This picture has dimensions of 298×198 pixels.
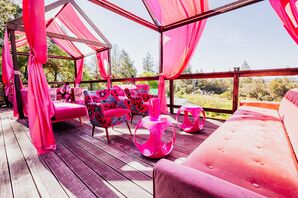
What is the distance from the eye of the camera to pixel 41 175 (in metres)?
1.40

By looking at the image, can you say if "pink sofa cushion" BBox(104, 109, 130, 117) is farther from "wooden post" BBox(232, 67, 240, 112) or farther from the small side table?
"wooden post" BBox(232, 67, 240, 112)

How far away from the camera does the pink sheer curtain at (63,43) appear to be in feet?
17.5

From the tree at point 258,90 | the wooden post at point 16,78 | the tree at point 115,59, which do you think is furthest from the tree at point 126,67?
the tree at point 258,90

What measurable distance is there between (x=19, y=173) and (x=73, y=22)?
5067 mm

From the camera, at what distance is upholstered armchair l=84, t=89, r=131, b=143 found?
2146 mm

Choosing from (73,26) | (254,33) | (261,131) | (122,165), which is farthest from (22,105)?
(254,33)

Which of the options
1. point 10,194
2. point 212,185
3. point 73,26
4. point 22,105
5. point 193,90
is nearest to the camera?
point 212,185

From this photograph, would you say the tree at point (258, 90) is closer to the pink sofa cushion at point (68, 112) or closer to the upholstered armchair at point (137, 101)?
the upholstered armchair at point (137, 101)

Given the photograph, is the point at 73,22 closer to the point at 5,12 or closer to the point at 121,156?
the point at 121,156

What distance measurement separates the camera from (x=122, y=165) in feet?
5.06

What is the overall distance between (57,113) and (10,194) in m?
1.56

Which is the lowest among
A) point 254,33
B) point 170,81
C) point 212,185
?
point 212,185

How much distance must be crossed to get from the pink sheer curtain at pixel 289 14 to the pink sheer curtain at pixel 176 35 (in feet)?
4.61

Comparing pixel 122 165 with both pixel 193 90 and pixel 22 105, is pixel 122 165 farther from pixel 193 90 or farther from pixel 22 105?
pixel 193 90
